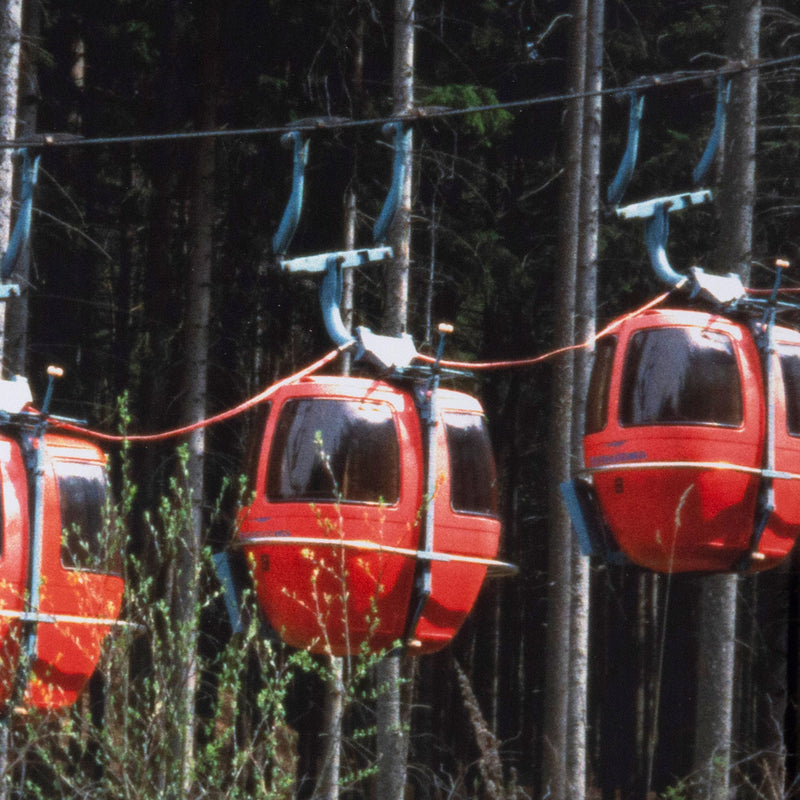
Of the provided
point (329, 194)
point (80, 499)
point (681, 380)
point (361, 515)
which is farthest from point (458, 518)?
point (329, 194)

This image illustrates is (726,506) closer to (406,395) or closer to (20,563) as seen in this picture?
(406,395)

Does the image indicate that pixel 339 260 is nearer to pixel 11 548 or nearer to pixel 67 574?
pixel 67 574

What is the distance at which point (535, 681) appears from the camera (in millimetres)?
34875

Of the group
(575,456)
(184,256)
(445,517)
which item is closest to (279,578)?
(445,517)

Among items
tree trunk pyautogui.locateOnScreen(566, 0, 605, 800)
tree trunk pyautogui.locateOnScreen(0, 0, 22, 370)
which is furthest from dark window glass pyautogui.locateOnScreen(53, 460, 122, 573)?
tree trunk pyautogui.locateOnScreen(566, 0, 605, 800)

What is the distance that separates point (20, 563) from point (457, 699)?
24.5 m

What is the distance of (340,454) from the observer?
9.70 metres

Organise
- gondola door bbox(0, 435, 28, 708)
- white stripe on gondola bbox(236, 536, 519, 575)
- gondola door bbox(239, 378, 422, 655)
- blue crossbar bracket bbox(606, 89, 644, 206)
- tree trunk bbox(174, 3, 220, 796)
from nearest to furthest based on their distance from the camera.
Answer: blue crossbar bracket bbox(606, 89, 644, 206)
white stripe on gondola bbox(236, 536, 519, 575)
gondola door bbox(239, 378, 422, 655)
gondola door bbox(0, 435, 28, 708)
tree trunk bbox(174, 3, 220, 796)

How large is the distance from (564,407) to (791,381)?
1200 cm

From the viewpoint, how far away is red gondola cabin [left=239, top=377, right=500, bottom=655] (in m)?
9.52

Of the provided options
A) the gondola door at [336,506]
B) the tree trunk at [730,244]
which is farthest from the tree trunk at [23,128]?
the gondola door at [336,506]

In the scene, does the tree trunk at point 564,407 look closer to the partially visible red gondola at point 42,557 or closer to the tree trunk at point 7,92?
the tree trunk at point 7,92

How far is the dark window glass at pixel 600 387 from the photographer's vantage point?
10.3 metres

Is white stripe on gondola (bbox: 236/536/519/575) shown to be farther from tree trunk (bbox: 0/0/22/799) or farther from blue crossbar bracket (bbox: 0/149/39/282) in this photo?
tree trunk (bbox: 0/0/22/799)
